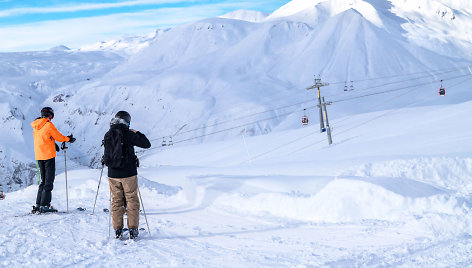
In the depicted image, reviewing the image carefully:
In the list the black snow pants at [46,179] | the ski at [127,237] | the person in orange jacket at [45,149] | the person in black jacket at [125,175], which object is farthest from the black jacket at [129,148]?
the black snow pants at [46,179]

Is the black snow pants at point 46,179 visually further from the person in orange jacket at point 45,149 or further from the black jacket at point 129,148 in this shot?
the black jacket at point 129,148

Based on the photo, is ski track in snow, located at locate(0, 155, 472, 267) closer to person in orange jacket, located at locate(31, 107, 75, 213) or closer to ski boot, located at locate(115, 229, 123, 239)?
ski boot, located at locate(115, 229, 123, 239)

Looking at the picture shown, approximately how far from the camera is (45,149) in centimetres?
872

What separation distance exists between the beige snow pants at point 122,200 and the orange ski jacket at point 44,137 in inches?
110

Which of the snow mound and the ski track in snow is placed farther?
the snow mound

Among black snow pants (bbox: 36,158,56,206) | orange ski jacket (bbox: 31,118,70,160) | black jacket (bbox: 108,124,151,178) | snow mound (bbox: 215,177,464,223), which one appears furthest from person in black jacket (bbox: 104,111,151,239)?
black snow pants (bbox: 36,158,56,206)

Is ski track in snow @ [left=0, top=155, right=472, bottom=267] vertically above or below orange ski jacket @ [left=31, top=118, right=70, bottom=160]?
below

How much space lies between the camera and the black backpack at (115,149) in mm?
6285

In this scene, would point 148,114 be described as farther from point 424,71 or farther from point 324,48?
point 424,71

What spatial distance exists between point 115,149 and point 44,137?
322 centimetres

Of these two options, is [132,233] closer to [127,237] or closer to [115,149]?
[127,237]

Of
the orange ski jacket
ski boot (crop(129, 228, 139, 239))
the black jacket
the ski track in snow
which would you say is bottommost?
the ski track in snow

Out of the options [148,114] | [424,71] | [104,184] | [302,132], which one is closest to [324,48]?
[424,71]

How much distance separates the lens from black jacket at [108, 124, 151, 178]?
6.31m
